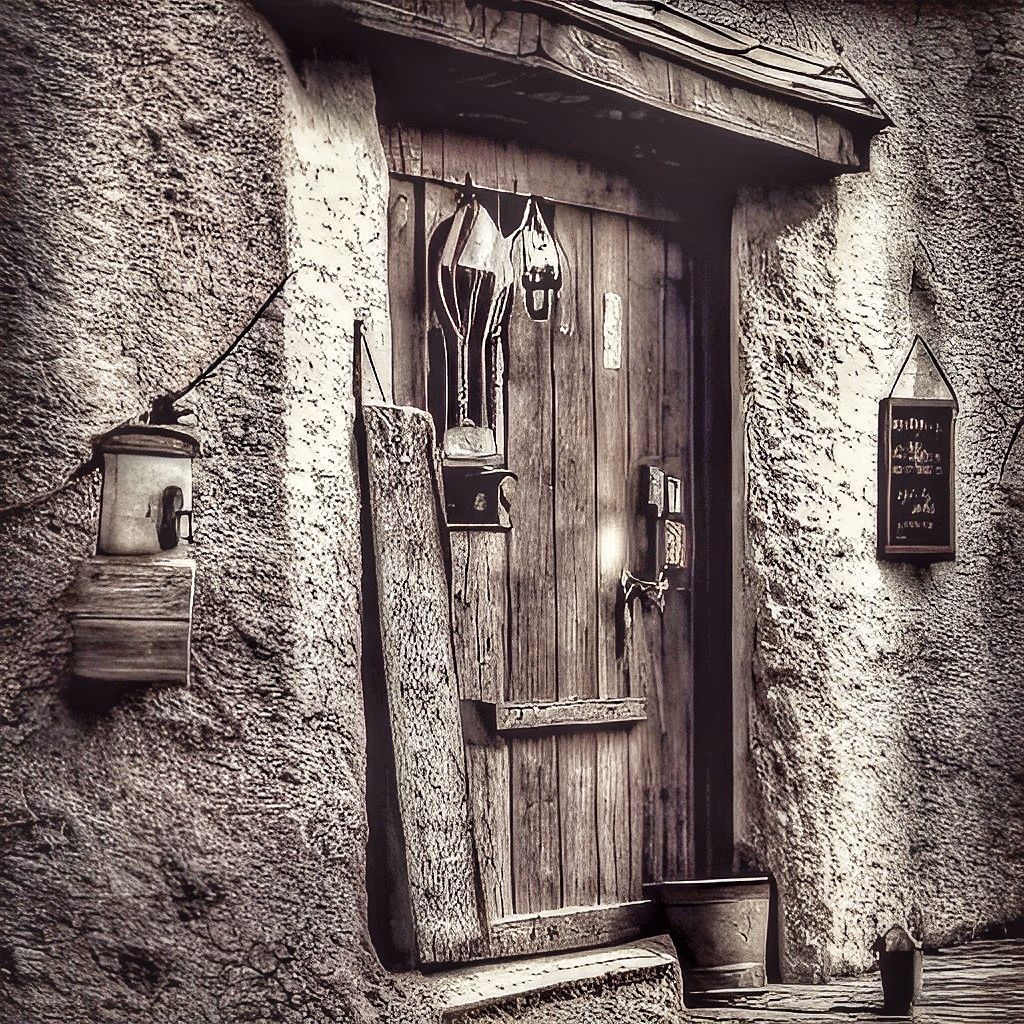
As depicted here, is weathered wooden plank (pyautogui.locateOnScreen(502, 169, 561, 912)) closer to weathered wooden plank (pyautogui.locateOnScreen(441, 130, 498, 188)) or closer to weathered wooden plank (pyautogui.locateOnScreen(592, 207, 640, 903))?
weathered wooden plank (pyautogui.locateOnScreen(441, 130, 498, 188))

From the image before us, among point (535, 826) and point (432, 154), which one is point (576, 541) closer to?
point (535, 826)

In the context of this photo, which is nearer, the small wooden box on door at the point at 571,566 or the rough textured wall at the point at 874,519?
the small wooden box on door at the point at 571,566

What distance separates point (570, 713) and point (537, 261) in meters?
1.20

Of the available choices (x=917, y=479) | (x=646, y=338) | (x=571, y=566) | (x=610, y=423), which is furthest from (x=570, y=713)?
(x=917, y=479)

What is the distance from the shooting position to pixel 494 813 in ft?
10.8

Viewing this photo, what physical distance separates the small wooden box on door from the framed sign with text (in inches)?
23.6

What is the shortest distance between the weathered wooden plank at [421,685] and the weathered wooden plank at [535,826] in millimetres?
322

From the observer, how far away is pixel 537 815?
3.39 metres

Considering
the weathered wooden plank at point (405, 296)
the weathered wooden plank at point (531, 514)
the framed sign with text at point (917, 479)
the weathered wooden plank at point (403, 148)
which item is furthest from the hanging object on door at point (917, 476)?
the weathered wooden plank at point (403, 148)

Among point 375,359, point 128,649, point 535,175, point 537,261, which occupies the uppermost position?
point 535,175

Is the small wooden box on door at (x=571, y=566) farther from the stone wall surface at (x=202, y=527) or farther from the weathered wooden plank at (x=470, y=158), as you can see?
the stone wall surface at (x=202, y=527)

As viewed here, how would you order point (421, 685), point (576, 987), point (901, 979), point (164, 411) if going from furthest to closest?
point (901, 979) → point (576, 987) → point (421, 685) → point (164, 411)

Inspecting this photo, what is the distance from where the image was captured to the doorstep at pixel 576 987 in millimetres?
2975

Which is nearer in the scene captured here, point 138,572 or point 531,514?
point 138,572
